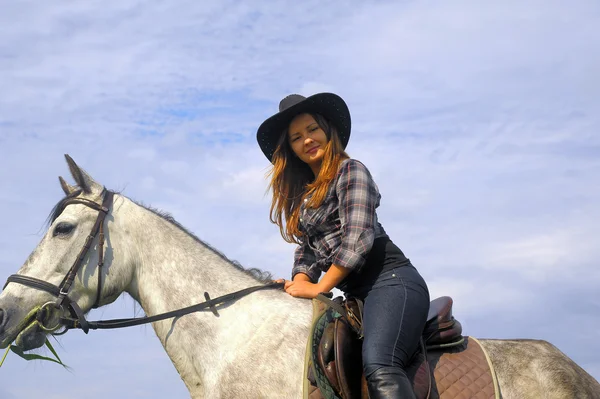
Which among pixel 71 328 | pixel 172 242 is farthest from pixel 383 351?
pixel 71 328

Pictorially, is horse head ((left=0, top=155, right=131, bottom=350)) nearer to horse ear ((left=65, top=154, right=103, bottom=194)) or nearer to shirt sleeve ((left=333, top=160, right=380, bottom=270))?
horse ear ((left=65, top=154, right=103, bottom=194))

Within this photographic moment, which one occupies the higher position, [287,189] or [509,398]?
[287,189]

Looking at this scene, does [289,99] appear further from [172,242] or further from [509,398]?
[509,398]

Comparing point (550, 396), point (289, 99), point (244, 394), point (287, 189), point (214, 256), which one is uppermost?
point (289, 99)

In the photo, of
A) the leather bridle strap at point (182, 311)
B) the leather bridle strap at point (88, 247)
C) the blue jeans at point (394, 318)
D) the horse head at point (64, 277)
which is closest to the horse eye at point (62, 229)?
the horse head at point (64, 277)

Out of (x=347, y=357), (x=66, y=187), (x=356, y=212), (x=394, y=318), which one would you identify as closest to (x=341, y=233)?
(x=356, y=212)

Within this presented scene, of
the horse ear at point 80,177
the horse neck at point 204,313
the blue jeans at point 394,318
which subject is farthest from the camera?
the horse ear at point 80,177

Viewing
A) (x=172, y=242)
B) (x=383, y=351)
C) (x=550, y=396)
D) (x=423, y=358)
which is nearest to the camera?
(x=383, y=351)

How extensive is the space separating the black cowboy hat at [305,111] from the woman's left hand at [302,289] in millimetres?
1340

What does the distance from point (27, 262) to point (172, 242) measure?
1.37m

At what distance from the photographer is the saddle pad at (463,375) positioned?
5.65 meters

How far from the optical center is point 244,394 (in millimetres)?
5457

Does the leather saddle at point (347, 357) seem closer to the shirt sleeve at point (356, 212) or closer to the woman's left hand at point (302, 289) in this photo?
the woman's left hand at point (302, 289)

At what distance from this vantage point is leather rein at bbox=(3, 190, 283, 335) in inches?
237
